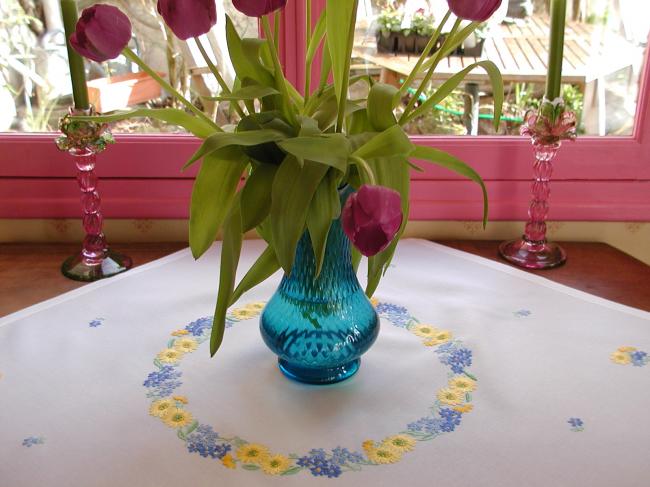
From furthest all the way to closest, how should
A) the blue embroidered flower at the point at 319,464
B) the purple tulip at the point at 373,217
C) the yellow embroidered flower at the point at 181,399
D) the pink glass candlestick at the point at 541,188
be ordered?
the pink glass candlestick at the point at 541,188 < the yellow embroidered flower at the point at 181,399 < the blue embroidered flower at the point at 319,464 < the purple tulip at the point at 373,217

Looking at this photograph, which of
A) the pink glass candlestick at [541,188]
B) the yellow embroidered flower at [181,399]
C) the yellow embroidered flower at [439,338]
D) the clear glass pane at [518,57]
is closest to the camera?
the yellow embroidered flower at [181,399]

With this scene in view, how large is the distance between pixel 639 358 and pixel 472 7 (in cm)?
47

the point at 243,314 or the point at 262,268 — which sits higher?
the point at 262,268

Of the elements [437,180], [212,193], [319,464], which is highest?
[212,193]

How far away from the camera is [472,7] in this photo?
0.58 m

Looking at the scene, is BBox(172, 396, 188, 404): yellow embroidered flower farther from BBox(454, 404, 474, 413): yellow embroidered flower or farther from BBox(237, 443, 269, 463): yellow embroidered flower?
BBox(454, 404, 474, 413): yellow embroidered flower

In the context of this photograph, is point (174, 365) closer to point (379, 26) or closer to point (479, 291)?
point (479, 291)

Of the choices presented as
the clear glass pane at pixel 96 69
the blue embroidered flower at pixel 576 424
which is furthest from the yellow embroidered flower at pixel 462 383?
the clear glass pane at pixel 96 69

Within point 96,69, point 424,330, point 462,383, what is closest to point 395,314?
point 424,330

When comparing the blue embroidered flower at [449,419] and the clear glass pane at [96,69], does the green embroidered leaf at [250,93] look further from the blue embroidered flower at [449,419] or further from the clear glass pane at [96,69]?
the clear glass pane at [96,69]

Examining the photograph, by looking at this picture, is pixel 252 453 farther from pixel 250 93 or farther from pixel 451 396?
pixel 250 93

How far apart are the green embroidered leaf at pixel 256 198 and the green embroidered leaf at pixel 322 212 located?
1.7 inches

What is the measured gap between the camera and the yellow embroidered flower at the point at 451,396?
0.72m

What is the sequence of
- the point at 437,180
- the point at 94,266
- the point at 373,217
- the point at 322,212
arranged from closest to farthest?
the point at 373,217
the point at 322,212
the point at 94,266
the point at 437,180
